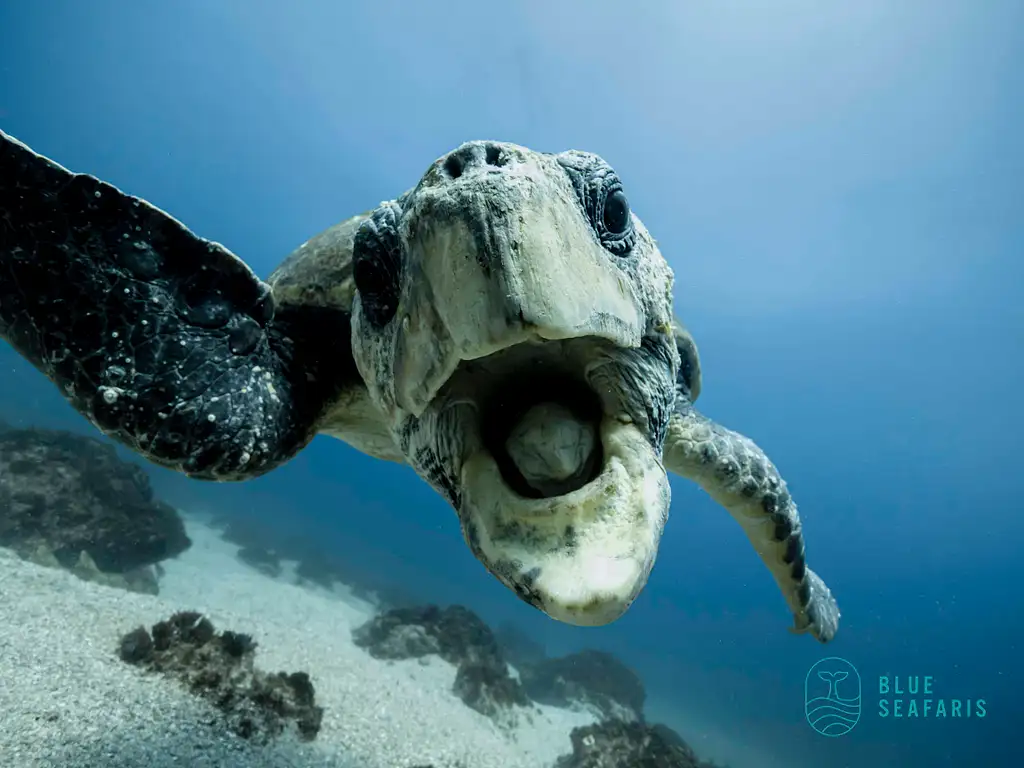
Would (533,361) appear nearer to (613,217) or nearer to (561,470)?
(561,470)

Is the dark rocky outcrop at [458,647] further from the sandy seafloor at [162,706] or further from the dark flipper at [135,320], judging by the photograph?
the dark flipper at [135,320]

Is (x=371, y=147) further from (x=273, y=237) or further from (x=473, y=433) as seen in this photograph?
(x=473, y=433)

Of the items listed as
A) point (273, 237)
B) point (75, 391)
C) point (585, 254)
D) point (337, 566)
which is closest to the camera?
point (585, 254)

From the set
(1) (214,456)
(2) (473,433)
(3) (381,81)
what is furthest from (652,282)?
(3) (381,81)

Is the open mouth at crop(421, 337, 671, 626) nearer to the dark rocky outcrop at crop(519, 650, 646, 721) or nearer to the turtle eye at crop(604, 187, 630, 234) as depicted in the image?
the turtle eye at crop(604, 187, 630, 234)

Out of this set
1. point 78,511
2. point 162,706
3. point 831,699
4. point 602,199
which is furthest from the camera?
point 831,699

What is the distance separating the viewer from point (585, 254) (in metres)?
1.21

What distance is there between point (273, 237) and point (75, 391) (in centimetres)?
7658

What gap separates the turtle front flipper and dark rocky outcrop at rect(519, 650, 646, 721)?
819 centimetres

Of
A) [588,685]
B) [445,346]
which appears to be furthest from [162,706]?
[588,685]

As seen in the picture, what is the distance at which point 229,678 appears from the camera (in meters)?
3.34

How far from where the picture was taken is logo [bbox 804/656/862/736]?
54.6 ft

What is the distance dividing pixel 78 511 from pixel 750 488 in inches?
387

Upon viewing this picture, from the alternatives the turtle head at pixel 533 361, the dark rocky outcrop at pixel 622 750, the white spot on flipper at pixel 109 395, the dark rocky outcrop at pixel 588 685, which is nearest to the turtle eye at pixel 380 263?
the turtle head at pixel 533 361
